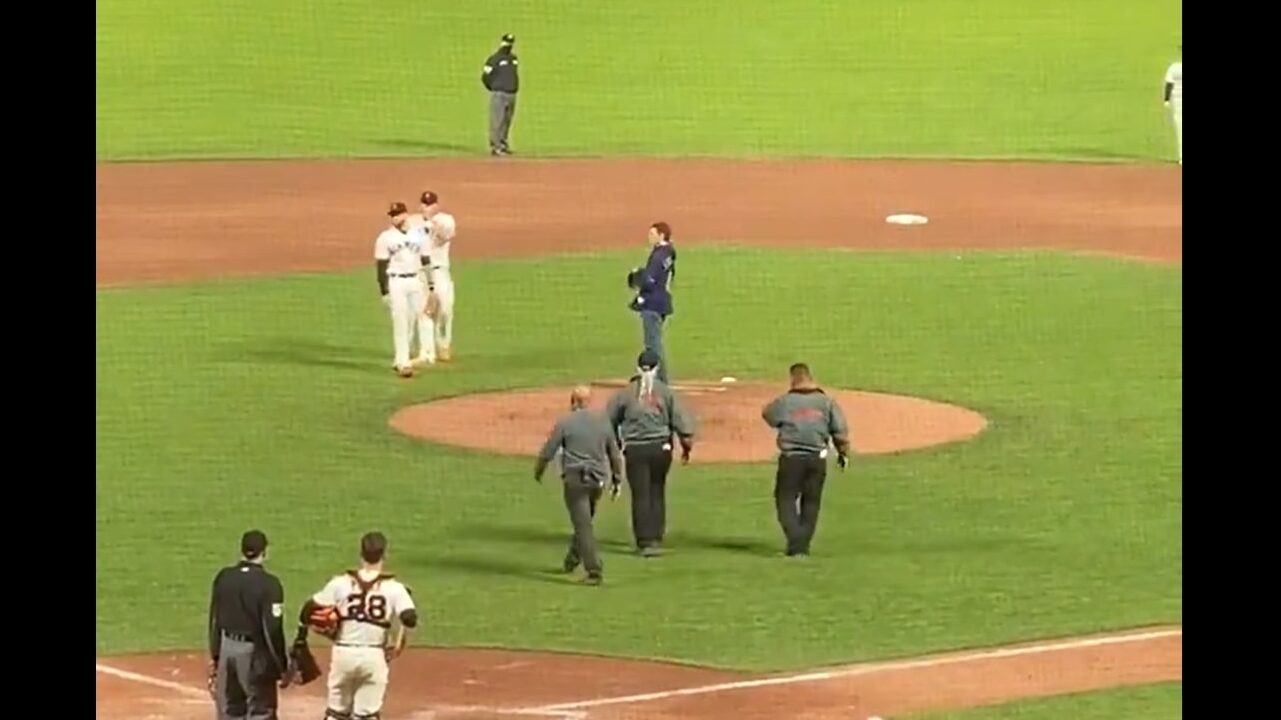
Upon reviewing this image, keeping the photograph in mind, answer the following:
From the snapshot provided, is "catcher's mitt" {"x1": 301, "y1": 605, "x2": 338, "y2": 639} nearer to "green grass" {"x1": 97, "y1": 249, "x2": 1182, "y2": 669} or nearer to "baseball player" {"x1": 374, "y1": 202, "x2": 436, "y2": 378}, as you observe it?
"green grass" {"x1": 97, "y1": 249, "x2": 1182, "y2": 669}

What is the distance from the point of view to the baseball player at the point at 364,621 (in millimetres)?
11844

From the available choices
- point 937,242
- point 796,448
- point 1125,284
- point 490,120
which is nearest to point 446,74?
point 490,120

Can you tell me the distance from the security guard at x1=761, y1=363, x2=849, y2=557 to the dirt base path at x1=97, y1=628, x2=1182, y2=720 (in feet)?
5.17

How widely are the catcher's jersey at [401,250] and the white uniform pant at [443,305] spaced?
74cm

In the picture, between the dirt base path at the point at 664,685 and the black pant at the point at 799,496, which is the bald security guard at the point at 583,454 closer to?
the dirt base path at the point at 664,685

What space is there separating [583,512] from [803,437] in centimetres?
138

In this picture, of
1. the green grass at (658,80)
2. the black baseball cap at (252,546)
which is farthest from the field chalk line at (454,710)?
the green grass at (658,80)

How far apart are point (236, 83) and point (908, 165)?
753cm

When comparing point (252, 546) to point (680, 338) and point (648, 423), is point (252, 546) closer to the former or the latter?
point (648, 423)

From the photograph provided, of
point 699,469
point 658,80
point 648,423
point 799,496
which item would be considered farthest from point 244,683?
point 658,80

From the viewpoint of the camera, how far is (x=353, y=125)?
2978 centimetres

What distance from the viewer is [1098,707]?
1336cm

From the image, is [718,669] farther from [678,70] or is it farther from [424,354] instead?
[678,70]

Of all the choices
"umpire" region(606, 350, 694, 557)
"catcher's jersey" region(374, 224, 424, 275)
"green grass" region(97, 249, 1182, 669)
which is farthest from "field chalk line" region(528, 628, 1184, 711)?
"catcher's jersey" region(374, 224, 424, 275)
